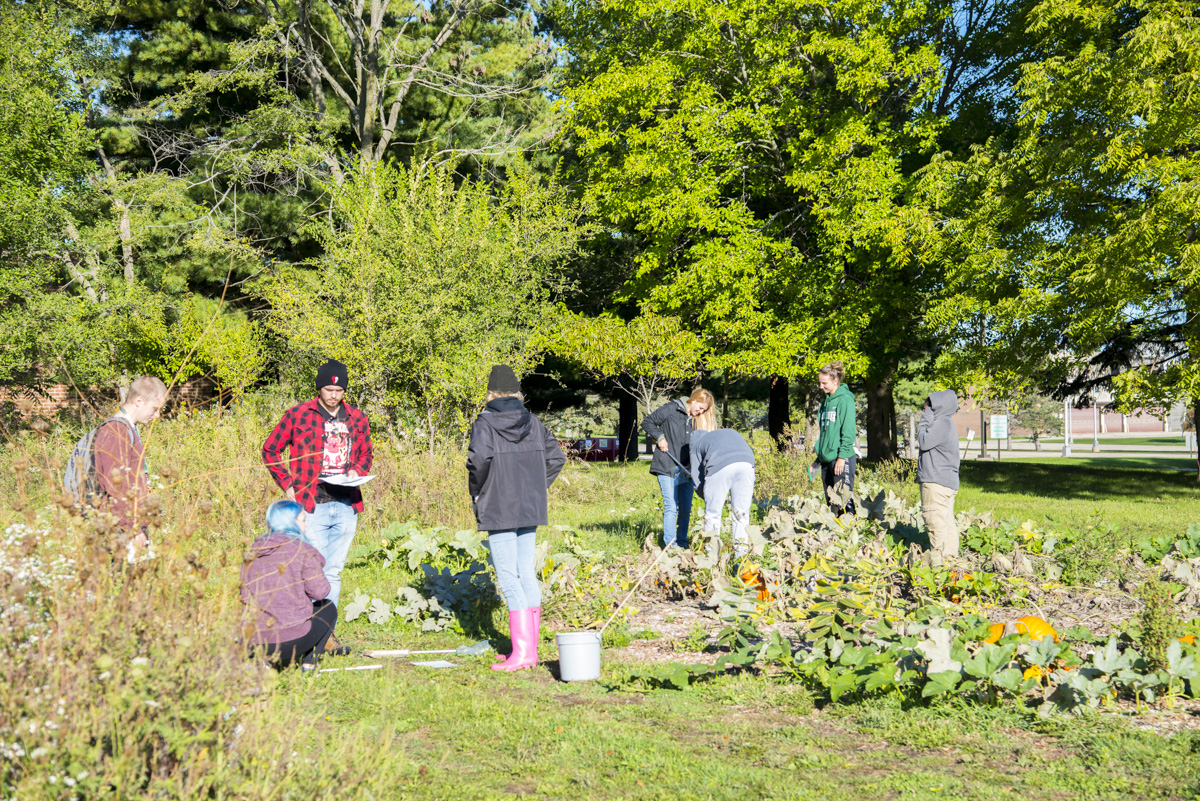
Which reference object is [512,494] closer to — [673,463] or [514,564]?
[514,564]

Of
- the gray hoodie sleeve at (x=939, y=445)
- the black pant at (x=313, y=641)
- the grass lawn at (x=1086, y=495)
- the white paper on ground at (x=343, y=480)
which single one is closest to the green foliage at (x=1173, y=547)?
the gray hoodie sleeve at (x=939, y=445)

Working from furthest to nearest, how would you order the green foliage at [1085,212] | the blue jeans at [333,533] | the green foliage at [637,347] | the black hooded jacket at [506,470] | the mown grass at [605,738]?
the green foliage at [637,347] → the green foliage at [1085,212] → the blue jeans at [333,533] → the black hooded jacket at [506,470] → the mown grass at [605,738]

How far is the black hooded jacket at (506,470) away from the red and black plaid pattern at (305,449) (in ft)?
2.85

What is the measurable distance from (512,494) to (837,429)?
386 centimetres

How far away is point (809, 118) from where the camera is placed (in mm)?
19250

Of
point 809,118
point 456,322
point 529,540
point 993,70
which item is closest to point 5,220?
point 456,322

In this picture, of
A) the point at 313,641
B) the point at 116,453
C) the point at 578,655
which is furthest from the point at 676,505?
the point at 116,453

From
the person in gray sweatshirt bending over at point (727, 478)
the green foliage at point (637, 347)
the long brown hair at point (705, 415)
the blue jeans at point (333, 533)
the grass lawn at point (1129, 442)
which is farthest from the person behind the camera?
the grass lawn at point (1129, 442)

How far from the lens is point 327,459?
17.8ft

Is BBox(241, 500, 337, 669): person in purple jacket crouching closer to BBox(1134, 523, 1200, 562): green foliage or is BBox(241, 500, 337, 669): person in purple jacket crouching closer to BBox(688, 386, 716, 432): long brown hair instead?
BBox(688, 386, 716, 432): long brown hair

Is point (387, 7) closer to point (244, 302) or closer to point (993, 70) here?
point (244, 302)

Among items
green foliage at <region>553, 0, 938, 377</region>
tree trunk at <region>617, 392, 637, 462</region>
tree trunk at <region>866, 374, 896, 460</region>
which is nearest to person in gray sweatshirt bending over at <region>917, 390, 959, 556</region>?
green foliage at <region>553, 0, 938, 377</region>

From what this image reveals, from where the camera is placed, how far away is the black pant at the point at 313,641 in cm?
436

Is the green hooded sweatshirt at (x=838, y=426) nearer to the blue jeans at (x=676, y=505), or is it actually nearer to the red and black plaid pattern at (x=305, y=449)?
the blue jeans at (x=676, y=505)
